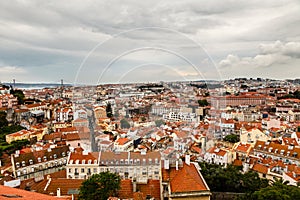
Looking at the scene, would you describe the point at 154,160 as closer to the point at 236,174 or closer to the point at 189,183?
the point at 236,174

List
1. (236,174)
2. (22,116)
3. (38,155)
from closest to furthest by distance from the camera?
(236,174), (38,155), (22,116)

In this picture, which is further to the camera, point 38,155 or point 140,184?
point 38,155

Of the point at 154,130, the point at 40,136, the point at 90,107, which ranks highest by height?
the point at 90,107

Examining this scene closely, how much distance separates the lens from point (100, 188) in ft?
17.7

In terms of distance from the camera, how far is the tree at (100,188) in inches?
208

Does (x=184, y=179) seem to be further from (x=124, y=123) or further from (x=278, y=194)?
(x=124, y=123)

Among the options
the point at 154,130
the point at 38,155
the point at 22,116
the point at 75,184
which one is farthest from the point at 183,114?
the point at 22,116

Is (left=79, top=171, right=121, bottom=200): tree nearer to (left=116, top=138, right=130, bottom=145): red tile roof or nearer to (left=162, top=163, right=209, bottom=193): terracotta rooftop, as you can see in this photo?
(left=162, top=163, right=209, bottom=193): terracotta rooftop

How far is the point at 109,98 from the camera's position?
22.7ft

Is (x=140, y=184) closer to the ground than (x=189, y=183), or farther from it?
closer to the ground

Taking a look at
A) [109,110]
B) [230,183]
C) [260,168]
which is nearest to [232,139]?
[260,168]

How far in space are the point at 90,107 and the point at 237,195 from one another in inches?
155

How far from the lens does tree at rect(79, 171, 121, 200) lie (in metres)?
5.28

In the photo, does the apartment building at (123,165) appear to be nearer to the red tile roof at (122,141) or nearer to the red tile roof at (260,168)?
the red tile roof at (122,141)
